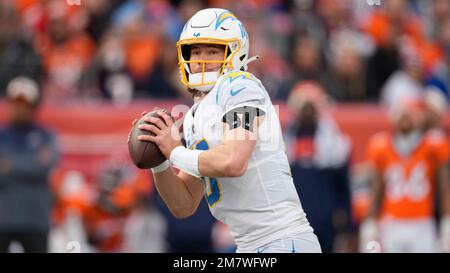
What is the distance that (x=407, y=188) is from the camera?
970cm

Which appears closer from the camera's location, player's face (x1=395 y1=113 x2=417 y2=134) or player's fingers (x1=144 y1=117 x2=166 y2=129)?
player's fingers (x1=144 y1=117 x2=166 y2=129)

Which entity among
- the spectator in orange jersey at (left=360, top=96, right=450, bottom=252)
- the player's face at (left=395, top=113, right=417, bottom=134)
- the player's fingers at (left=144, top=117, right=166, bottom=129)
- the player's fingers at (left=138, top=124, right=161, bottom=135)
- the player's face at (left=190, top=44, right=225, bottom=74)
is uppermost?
the player's face at (left=395, top=113, right=417, bottom=134)

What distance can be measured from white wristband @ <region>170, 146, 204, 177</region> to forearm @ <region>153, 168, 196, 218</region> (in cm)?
37

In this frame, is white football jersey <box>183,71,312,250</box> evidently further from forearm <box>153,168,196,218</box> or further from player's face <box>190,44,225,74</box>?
forearm <box>153,168,196,218</box>

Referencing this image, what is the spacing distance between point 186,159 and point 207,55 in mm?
601

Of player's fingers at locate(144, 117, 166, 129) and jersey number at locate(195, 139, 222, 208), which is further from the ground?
player's fingers at locate(144, 117, 166, 129)

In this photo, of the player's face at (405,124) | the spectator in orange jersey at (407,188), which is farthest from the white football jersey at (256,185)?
the player's face at (405,124)

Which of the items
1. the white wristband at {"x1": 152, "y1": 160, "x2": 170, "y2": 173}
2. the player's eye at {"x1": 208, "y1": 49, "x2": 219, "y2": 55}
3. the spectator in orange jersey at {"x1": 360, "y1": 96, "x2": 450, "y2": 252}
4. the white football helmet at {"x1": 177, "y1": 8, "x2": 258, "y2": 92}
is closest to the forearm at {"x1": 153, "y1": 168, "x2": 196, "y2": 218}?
the white wristband at {"x1": 152, "y1": 160, "x2": 170, "y2": 173}

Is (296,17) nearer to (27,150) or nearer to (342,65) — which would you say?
(342,65)

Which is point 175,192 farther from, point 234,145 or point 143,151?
point 234,145

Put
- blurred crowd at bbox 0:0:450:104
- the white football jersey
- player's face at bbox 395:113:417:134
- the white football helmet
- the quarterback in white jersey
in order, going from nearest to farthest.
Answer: the quarterback in white jersey → the white football jersey → the white football helmet → player's face at bbox 395:113:417:134 → blurred crowd at bbox 0:0:450:104

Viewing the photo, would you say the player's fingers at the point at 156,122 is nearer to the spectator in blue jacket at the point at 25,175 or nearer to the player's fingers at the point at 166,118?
the player's fingers at the point at 166,118

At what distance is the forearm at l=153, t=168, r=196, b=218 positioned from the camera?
5543 mm

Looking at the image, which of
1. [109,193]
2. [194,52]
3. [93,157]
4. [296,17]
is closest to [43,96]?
[93,157]
